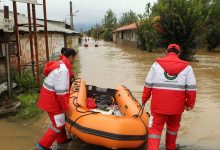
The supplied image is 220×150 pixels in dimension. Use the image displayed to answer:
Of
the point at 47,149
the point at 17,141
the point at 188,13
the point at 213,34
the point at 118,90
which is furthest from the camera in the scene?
the point at 213,34

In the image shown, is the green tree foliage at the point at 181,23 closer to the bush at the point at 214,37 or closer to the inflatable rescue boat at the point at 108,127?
the bush at the point at 214,37

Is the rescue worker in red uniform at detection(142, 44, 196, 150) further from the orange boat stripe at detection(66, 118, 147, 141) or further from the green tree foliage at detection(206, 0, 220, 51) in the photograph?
the green tree foliage at detection(206, 0, 220, 51)

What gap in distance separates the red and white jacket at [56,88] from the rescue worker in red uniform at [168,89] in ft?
4.10

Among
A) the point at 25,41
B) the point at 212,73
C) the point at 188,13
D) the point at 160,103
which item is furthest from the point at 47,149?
the point at 188,13

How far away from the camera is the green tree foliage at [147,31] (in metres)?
34.2

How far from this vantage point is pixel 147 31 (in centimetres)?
3497

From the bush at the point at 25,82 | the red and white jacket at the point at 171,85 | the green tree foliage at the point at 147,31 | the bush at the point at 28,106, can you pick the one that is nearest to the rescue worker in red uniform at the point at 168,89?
the red and white jacket at the point at 171,85

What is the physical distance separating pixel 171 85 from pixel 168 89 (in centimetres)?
7

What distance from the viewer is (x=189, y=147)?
627 cm

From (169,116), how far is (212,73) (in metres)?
12.8

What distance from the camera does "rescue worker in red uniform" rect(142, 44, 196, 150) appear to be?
199 inches

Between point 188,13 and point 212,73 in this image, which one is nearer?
point 212,73

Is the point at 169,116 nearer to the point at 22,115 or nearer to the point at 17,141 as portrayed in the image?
the point at 17,141

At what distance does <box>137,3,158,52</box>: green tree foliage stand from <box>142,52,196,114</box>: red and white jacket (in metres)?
28.2
